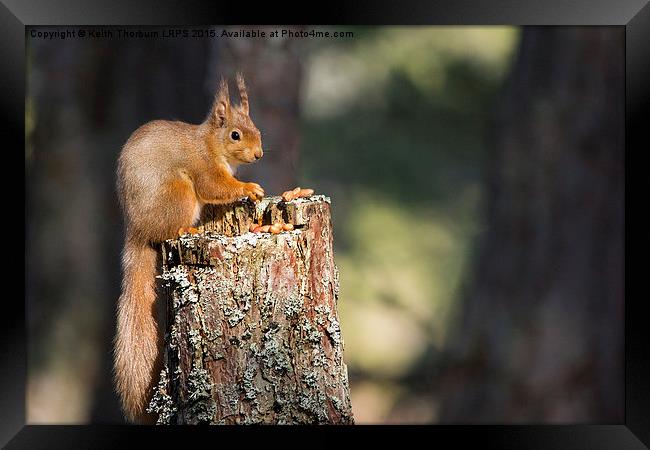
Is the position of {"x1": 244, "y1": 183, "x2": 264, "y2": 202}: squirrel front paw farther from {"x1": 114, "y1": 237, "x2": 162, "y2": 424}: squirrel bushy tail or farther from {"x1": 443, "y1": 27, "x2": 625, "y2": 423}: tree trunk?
{"x1": 443, "y1": 27, "x2": 625, "y2": 423}: tree trunk

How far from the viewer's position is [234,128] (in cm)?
252

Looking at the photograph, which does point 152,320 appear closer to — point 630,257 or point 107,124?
point 107,124

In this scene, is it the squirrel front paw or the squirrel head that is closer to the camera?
the squirrel front paw

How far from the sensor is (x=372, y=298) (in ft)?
13.6

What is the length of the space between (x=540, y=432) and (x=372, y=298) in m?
1.73

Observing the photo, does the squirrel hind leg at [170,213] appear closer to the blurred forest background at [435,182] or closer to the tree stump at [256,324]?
the tree stump at [256,324]

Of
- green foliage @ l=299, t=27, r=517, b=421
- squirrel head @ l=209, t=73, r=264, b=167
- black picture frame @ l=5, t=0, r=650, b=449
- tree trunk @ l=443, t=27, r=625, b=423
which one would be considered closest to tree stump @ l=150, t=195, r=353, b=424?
black picture frame @ l=5, t=0, r=650, b=449

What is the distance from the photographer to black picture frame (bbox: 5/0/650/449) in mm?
2326

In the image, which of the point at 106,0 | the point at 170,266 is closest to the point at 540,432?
the point at 170,266

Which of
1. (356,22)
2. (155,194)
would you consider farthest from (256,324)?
(356,22)

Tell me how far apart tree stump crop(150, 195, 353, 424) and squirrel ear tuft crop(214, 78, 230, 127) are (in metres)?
0.52

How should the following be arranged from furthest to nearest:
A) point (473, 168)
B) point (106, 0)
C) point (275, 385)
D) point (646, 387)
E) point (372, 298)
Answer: point (372, 298)
point (473, 168)
point (646, 387)
point (106, 0)
point (275, 385)

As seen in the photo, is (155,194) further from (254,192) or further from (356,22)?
(356,22)

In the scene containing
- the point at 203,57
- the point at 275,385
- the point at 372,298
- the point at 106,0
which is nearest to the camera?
the point at 275,385
